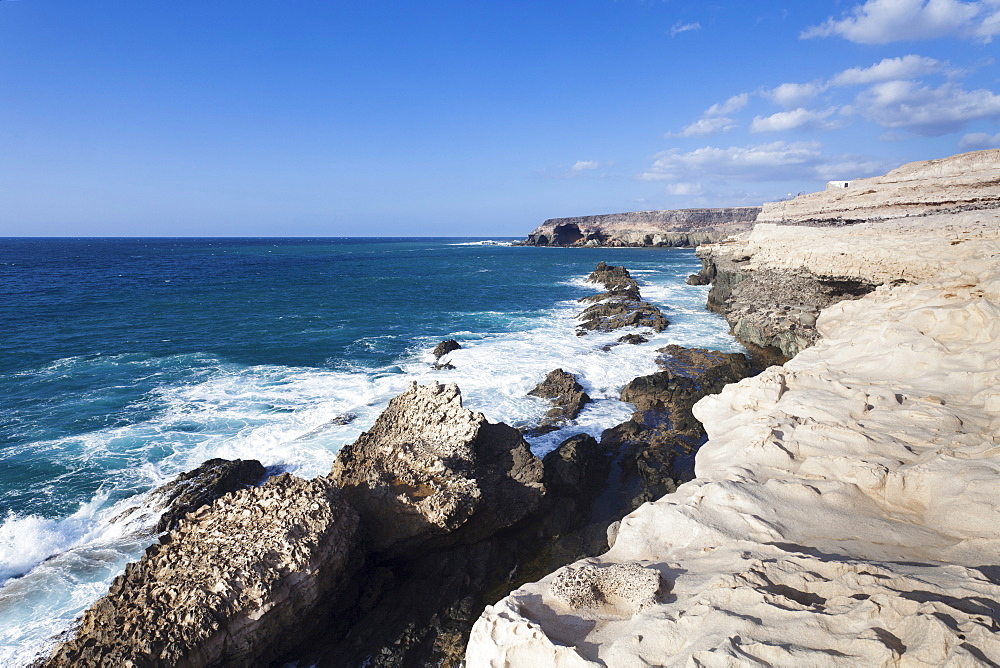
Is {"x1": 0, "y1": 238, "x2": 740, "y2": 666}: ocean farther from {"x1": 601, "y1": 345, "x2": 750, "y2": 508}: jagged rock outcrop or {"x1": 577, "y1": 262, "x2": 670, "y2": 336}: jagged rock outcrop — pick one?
{"x1": 577, "y1": 262, "x2": 670, "y2": 336}: jagged rock outcrop

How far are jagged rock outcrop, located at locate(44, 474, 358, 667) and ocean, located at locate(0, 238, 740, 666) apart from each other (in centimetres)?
230

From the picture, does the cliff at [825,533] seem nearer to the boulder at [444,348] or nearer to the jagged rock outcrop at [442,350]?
the jagged rock outcrop at [442,350]

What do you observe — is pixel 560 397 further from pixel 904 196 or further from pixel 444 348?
pixel 904 196

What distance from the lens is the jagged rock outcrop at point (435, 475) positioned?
681 cm

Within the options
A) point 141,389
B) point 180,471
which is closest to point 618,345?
point 180,471

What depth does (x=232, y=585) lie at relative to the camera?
518 cm

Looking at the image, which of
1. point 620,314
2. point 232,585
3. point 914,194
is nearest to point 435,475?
point 232,585

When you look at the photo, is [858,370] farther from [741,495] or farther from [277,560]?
[277,560]

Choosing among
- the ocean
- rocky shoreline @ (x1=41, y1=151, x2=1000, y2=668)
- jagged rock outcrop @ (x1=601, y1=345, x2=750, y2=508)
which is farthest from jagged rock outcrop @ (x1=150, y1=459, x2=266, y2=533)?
jagged rock outcrop @ (x1=601, y1=345, x2=750, y2=508)

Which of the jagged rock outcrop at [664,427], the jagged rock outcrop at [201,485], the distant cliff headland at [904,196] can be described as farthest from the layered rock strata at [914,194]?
the jagged rock outcrop at [201,485]

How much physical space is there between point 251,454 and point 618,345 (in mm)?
14044

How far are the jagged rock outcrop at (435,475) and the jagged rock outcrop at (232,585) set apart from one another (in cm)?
74

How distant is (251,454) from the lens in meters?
10.9

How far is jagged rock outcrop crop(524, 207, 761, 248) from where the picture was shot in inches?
3883
